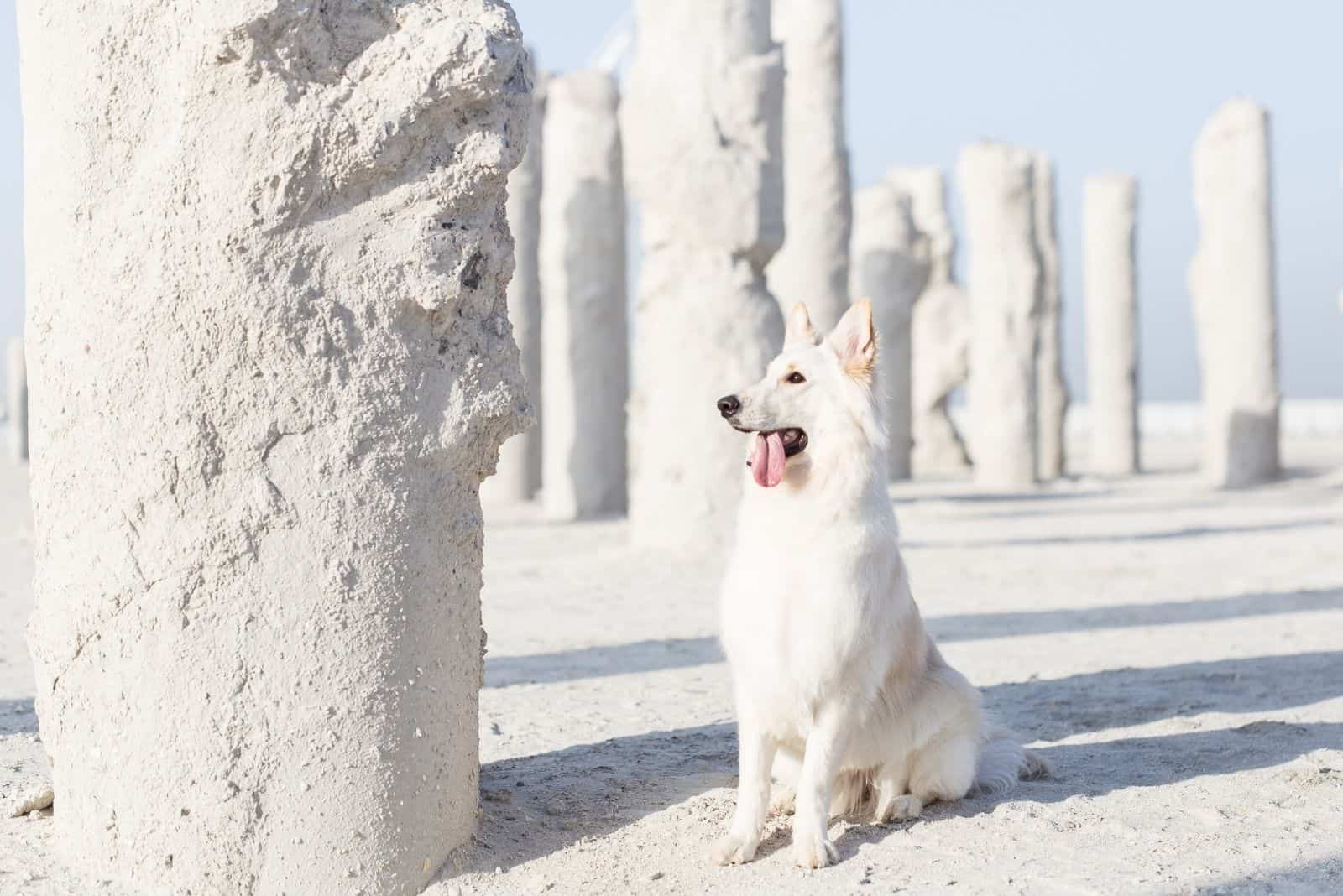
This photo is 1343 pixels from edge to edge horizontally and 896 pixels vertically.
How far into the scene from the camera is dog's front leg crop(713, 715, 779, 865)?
3.96 m

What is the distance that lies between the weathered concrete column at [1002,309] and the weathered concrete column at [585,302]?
5992 millimetres

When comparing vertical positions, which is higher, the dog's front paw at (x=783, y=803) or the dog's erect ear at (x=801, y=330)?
the dog's erect ear at (x=801, y=330)

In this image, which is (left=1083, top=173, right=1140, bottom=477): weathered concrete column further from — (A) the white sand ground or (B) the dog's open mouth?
(B) the dog's open mouth

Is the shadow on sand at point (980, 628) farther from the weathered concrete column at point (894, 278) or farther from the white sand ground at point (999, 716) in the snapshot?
the weathered concrete column at point (894, 278)

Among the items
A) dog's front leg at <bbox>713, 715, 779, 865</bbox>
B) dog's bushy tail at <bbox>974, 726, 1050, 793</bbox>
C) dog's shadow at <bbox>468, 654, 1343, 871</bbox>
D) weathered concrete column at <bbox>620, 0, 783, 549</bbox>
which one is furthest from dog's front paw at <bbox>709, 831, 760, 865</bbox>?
weathered concrete column at <bbox>620, 0, 783, 549</bbox>

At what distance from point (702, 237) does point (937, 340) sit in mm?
15682

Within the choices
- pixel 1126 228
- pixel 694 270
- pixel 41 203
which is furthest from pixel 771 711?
pixel 1126 228

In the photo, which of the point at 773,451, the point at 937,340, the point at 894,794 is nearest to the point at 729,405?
the point at 773,451

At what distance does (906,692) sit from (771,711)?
0.49m

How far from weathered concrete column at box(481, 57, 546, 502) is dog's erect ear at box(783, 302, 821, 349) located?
1172 cm

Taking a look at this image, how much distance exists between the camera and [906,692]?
4281 millimetres

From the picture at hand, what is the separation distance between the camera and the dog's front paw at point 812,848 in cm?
390

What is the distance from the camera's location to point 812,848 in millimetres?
3914

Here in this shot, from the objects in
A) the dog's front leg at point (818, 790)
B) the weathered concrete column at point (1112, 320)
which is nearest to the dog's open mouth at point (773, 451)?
the dog's front leg at point (818, 790)
